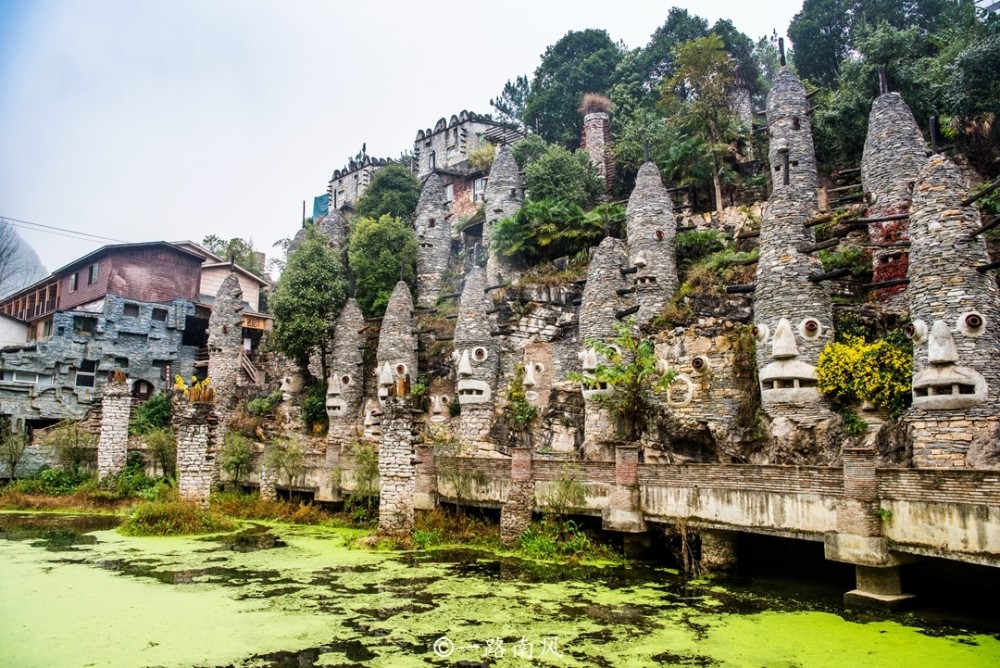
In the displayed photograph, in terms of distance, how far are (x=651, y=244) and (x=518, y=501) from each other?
1062 cm

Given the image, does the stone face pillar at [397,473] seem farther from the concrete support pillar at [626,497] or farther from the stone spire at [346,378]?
the stone spire at [346,378]

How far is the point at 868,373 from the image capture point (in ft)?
49.3

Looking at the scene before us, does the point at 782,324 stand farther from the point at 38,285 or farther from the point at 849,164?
the point at 38,285

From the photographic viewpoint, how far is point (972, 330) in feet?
43.4

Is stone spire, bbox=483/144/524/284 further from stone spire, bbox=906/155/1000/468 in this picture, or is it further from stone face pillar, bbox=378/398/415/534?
stone spire, bbox=906/155/1000/468

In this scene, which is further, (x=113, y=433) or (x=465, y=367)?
(x=113, y=433)

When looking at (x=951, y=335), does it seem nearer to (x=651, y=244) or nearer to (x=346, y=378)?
Answer: (x=651, y=244)

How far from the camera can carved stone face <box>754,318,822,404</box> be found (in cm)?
1581

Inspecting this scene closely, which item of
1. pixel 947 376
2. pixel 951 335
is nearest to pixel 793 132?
pixel 951 335

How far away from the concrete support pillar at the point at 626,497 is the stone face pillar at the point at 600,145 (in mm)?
20479

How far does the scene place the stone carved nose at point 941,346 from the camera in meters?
13.1

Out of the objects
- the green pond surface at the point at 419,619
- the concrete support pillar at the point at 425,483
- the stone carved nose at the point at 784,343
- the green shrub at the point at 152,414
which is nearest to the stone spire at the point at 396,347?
the concrete support pillar at the point at 425,483

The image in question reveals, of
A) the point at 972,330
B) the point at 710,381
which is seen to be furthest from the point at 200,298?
the point at 972,330

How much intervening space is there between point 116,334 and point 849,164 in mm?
32372
